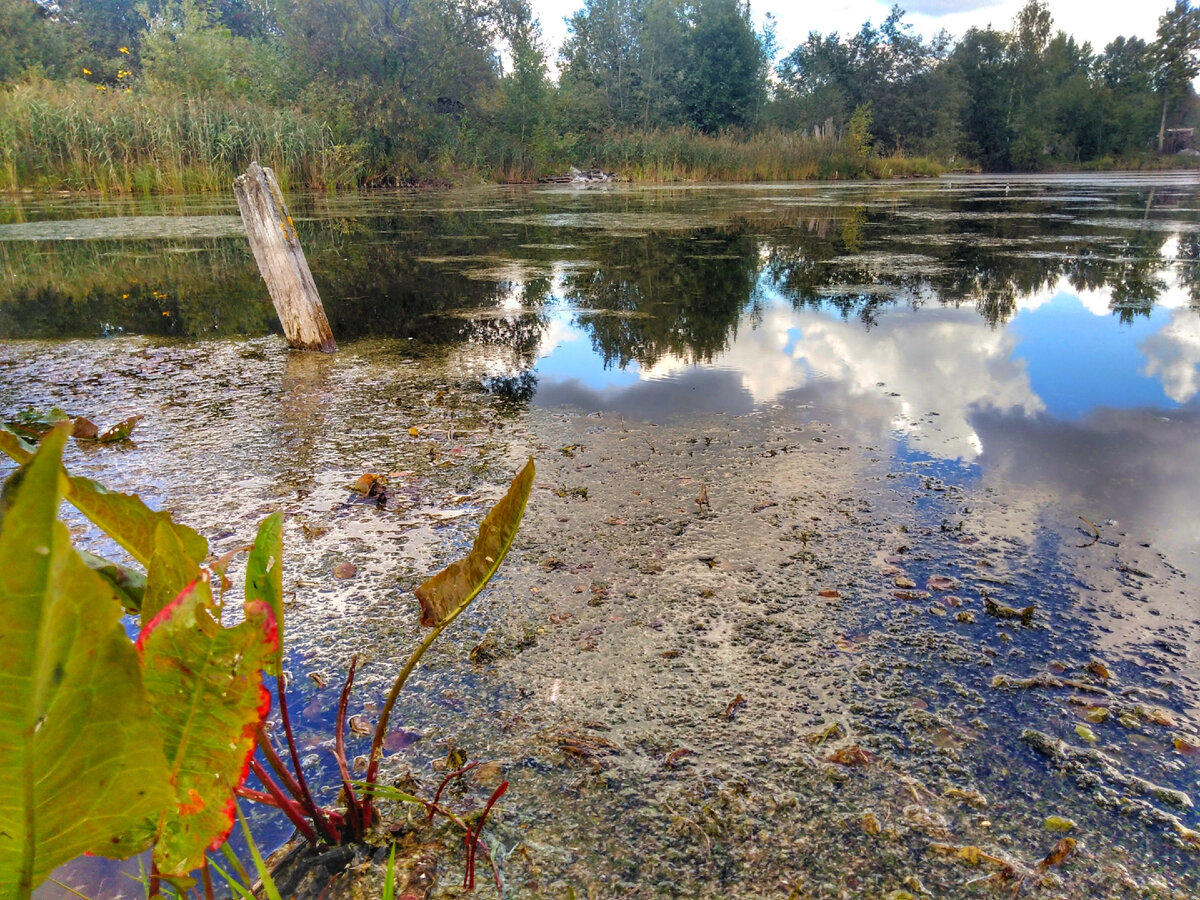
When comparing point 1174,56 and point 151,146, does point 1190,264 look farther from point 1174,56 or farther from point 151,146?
point 1174,56

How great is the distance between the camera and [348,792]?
1098 millimetres

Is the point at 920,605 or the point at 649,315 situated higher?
the point at 649,315

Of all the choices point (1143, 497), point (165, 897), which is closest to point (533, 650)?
point (165, 897)

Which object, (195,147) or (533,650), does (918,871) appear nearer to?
(533,650)

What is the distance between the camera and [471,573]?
1077mm

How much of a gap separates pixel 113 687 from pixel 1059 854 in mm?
1320

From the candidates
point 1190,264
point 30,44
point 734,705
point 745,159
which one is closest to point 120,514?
point 734,705

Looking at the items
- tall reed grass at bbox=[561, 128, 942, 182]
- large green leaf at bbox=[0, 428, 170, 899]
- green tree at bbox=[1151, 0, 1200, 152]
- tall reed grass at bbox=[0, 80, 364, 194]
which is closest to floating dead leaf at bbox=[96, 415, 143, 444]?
large green leaf at bbox=[0, 428, 170, 899]

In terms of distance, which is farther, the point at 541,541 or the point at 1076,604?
the point at 541,541

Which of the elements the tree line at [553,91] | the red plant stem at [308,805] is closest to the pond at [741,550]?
the red plant stem at [308,805]

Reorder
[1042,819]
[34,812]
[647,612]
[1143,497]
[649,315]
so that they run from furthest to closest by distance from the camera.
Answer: [649,315]
[1143,497]
[647,612]
[1042,819]
[34,812]

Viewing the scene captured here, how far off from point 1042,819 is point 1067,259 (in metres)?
7.42

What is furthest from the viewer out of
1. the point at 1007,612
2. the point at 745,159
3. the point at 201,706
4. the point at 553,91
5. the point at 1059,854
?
the point at 553,91

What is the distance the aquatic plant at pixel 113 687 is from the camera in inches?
19.9
